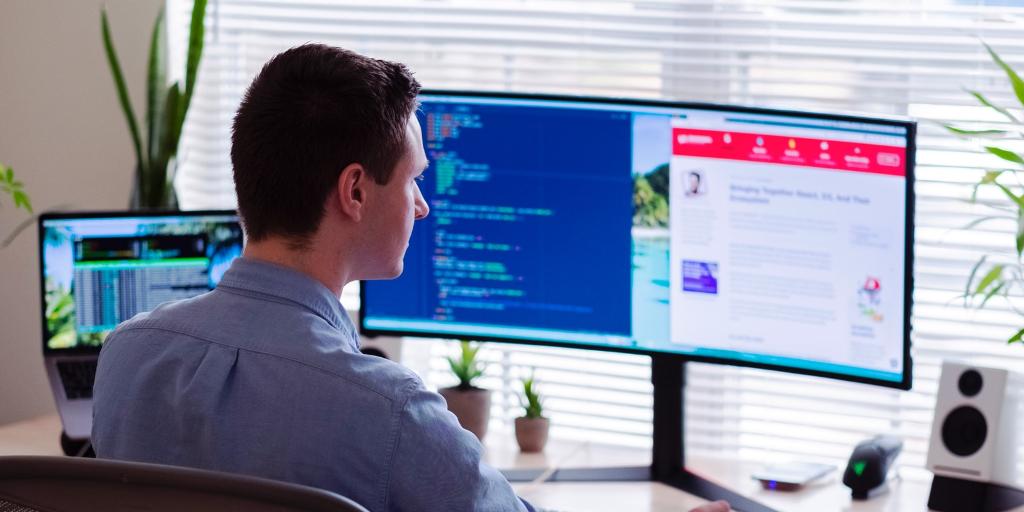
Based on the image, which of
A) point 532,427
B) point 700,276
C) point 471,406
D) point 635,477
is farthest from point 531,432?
point 700,276

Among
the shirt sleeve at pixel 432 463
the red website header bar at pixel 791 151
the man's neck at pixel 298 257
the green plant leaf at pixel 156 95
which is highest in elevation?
the green plant leaf at pixel 156 95

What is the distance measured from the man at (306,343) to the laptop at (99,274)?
2.99 feet

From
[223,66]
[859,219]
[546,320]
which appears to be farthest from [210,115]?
[859,219]

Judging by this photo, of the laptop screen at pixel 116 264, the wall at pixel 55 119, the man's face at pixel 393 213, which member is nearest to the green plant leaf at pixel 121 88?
the wall at pixel 55 119

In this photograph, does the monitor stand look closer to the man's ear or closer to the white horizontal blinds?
the white horizontal blinds

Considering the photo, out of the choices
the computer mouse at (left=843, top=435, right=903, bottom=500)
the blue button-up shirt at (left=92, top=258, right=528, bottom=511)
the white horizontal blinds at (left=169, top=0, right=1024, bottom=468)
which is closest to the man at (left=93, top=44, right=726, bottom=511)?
the blue button-up shirt at (left=92, top=258, right=528, bottom=511)

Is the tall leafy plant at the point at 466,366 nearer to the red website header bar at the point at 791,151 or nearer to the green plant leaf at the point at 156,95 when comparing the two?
the red website header bar at the point at 791,151

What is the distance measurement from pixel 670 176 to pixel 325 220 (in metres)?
0.78

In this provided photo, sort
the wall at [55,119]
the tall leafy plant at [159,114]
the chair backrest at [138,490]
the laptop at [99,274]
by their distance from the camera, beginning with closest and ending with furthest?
the chair backrest at [138,490], the laptop at [99,274], the tall leafy plant at [159,114], the wall at [55,119]

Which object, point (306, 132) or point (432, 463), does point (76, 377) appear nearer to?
point (306, 132)

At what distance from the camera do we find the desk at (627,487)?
190 centimetres

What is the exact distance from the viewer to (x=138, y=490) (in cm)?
97

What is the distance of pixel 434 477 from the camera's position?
3.76 feet

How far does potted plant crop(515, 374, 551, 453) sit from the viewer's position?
2.17 metres
